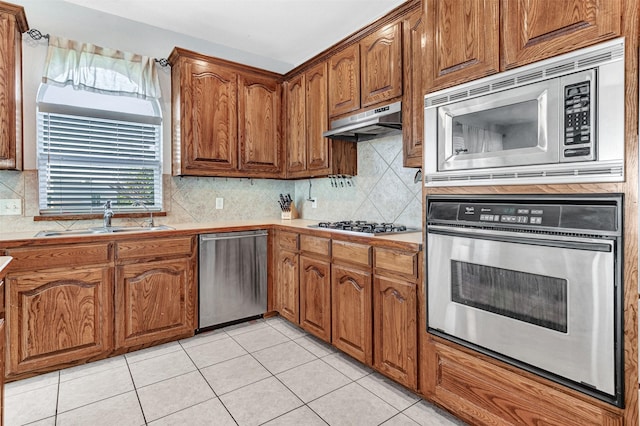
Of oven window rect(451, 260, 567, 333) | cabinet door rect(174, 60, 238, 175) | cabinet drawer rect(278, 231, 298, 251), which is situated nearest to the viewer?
oven window rect(451, 260, 567, 333)

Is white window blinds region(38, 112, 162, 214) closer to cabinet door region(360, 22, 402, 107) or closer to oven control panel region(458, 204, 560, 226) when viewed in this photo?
cabinet door region(360, 22, 402, 107)

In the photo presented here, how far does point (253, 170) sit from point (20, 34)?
6.50 ft

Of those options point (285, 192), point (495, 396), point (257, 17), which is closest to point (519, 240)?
point (495, 396)

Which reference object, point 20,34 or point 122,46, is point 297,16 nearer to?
point 122,46

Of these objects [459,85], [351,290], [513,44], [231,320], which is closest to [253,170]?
[231,320]

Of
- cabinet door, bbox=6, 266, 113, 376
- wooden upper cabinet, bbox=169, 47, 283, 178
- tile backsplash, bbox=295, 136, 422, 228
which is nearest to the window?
wooden upper cabinet, bbox=169, 47, 283, 178

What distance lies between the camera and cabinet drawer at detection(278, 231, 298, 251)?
293cm

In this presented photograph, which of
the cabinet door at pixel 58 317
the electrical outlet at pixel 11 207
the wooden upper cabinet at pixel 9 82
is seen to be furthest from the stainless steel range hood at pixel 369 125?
the electrical outlet at pixel 11 207

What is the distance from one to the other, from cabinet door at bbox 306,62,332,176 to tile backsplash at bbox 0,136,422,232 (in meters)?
0.33

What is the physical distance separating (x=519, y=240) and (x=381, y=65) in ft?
5.36

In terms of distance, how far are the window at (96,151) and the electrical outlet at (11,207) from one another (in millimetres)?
136

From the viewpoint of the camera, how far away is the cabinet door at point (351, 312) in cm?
223

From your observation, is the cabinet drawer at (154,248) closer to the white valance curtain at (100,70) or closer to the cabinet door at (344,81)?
the white valance curtain at (100,70)

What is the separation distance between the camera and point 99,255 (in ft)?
7.91
